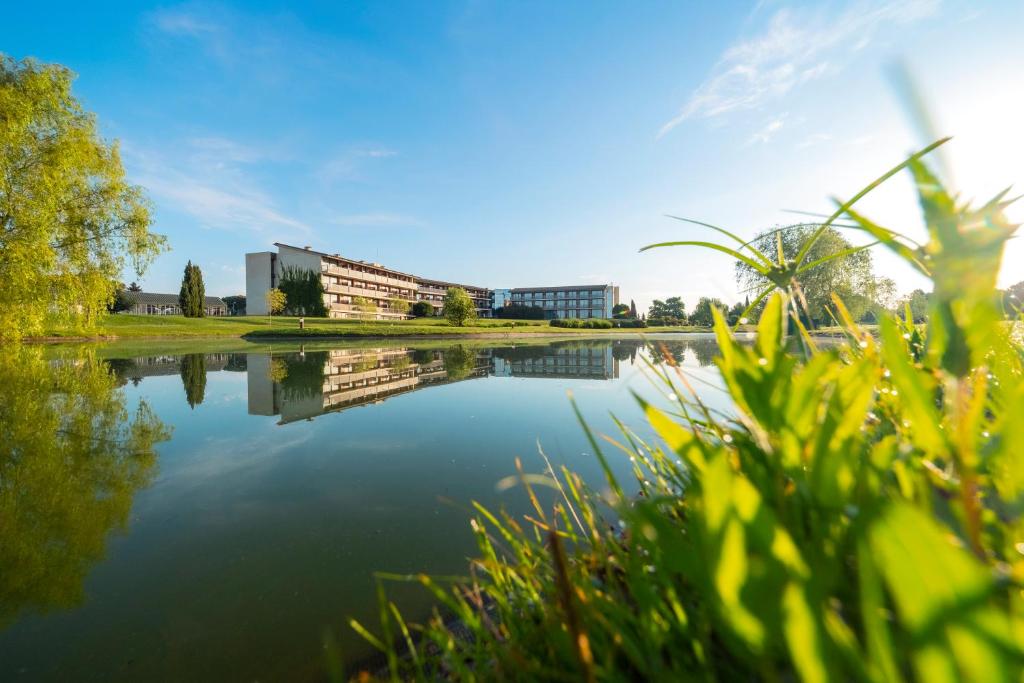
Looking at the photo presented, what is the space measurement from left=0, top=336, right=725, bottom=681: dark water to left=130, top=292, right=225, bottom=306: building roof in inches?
2914

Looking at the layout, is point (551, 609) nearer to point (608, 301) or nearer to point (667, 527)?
point (667, 527)

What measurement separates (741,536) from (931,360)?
45cm

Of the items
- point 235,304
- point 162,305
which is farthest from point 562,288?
point 162,305

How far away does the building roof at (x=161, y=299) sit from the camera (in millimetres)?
62338

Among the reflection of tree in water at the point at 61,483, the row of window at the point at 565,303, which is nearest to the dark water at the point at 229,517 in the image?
the reflection of tree in water at the point at 61,483

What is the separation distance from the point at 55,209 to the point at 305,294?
3446 cm

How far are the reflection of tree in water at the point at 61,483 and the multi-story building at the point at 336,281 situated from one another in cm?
4279

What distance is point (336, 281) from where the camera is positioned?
47.1m

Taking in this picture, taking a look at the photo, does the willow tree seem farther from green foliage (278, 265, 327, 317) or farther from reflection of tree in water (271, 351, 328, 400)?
green foliage (278, 265, 327, 317)

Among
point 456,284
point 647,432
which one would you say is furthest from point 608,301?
point 647,432

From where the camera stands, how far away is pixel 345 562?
1954 millimetres

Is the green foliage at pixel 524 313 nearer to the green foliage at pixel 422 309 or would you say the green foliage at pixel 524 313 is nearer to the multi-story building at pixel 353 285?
the multi-story building at pixel 353 285

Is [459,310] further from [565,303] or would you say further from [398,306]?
[565,303]

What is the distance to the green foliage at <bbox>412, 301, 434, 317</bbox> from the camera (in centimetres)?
5747
